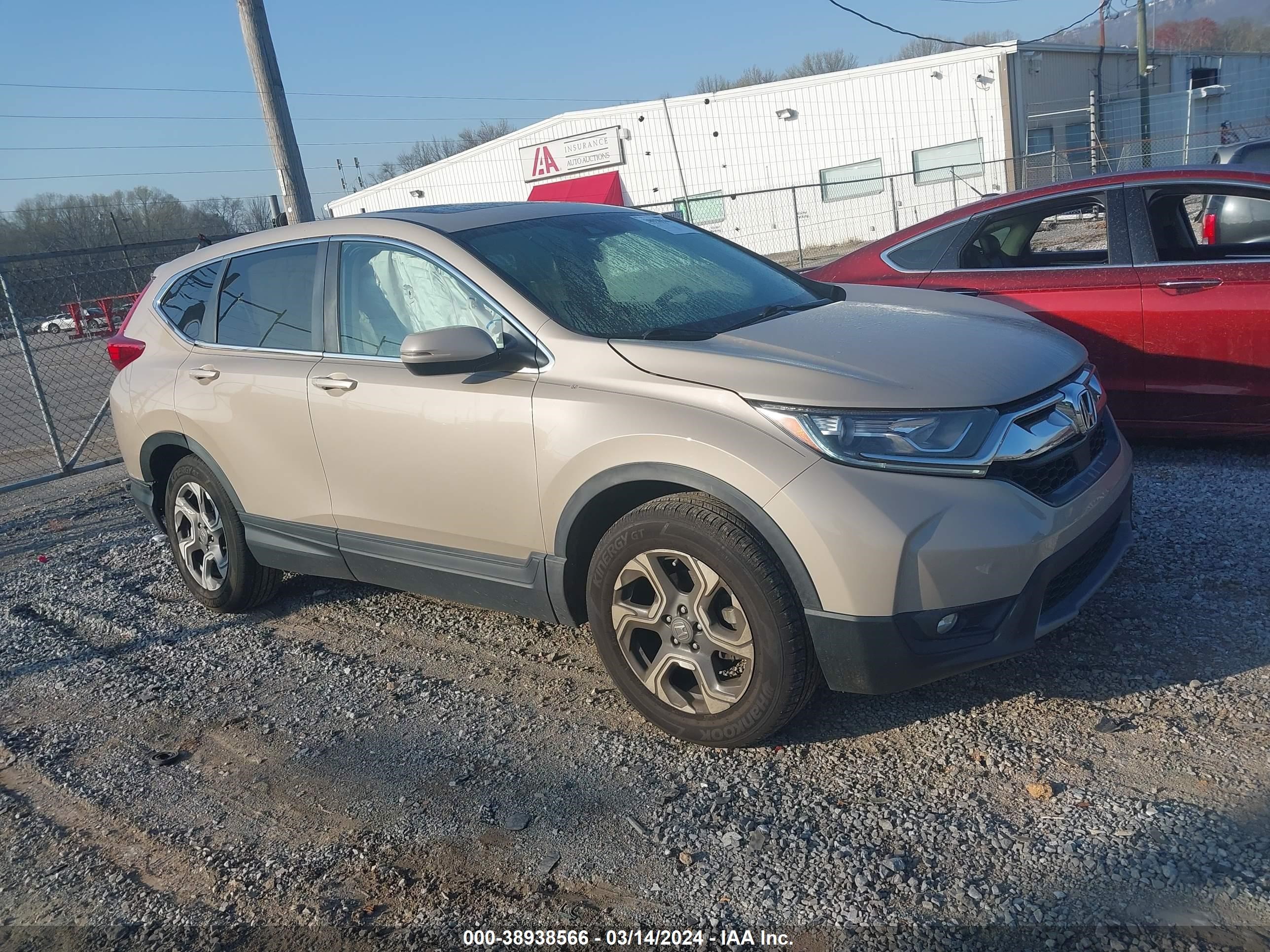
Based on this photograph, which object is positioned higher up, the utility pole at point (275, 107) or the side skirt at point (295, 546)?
the utility pole at point (275, 107)

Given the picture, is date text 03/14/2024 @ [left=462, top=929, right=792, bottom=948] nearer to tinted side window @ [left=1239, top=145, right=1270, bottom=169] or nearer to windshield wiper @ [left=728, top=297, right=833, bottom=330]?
windshield wiper @ [left=728, top=297, right=833, bottom=330]

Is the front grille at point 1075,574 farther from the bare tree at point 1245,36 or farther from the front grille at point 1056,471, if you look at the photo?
the bare tree at point 1245,36

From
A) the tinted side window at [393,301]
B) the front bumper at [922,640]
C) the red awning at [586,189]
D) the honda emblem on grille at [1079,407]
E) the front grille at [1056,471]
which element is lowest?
the front bumper at [922,640]

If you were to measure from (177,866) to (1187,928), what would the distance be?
9.10 ft

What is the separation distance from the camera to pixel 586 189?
37562 mm

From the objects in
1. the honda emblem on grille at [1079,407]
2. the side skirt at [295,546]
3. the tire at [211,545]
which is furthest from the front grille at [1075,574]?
the tire at [211,545]

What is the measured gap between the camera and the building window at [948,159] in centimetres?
2833

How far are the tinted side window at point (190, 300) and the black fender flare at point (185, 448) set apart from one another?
50 cm

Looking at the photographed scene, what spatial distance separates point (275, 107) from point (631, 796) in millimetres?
7163

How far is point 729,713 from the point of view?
10.8 feet

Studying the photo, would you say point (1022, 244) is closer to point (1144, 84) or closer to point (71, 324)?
point (71, 324)

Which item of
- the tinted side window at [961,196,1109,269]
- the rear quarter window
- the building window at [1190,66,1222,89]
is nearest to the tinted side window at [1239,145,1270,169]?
the tinted side window at [961,196,1109,269]

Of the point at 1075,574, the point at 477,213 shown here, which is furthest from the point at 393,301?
the point at 1075,574

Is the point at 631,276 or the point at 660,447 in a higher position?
the point at 631,276
